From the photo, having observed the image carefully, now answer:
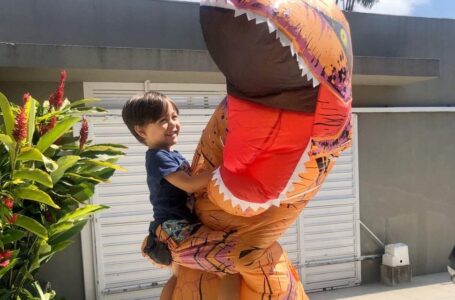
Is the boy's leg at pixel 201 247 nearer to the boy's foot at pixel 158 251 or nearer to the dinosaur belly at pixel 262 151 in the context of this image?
the boy's foot at pixel 158 251

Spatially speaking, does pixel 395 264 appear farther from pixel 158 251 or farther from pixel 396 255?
pixel 158 251

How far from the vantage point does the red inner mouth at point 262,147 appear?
1376mm

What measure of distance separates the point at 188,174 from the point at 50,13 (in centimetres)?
340

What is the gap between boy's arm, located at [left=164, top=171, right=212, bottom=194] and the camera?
162cm

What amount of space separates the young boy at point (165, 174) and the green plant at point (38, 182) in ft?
1.98

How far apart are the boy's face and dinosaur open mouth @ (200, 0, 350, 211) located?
34 centimetres

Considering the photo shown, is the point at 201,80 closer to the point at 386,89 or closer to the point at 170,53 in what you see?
the point at 170,53

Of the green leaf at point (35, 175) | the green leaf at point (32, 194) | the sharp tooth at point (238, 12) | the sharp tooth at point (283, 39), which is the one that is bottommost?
the green leaf at point (32, 194)

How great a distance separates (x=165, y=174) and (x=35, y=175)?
0.78 m

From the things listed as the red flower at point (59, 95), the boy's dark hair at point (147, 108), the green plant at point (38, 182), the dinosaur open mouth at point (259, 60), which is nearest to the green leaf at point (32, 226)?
the green plant at point (38, 182)

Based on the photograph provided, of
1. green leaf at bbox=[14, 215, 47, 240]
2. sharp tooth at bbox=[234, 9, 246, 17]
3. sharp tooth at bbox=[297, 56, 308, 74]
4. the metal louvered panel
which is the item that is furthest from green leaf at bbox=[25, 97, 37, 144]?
the metal louvered panel

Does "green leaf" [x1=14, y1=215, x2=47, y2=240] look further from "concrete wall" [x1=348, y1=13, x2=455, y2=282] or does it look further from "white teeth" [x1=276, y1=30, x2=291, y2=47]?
"concrete wall" [x1=348, y1=13, x2=455, y2=282]

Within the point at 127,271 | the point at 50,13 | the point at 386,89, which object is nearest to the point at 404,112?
the point at 386,89

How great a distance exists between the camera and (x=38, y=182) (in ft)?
7.57
